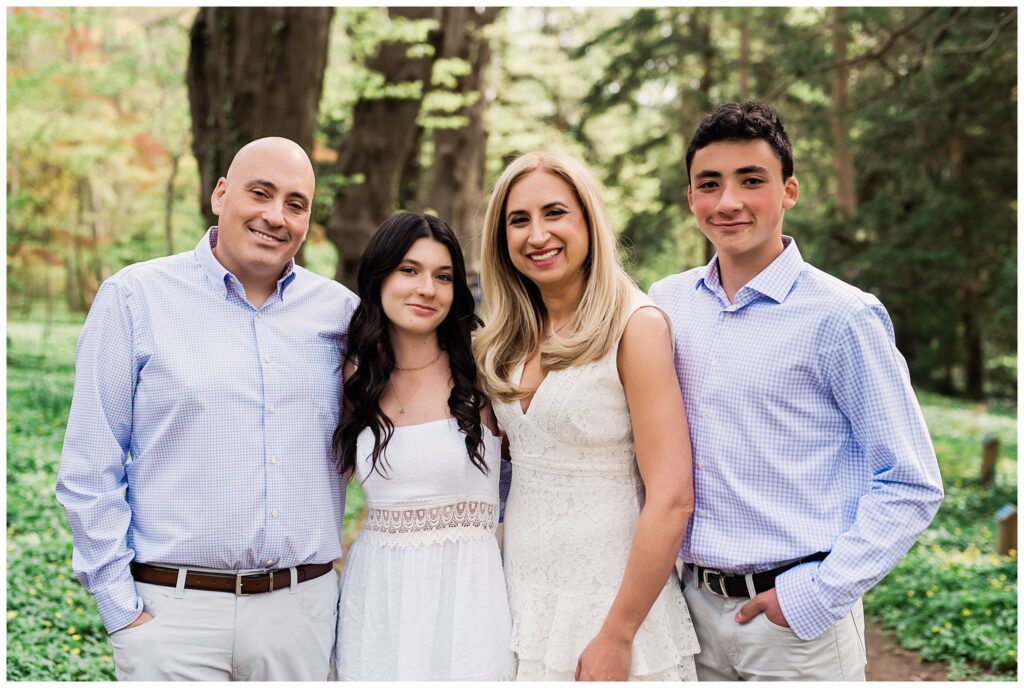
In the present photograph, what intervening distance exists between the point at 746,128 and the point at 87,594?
583cm

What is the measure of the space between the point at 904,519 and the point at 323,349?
2.21 m

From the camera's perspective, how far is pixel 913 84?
1216 cm

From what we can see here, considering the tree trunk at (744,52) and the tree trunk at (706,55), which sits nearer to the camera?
the tree trunk at (744,52)

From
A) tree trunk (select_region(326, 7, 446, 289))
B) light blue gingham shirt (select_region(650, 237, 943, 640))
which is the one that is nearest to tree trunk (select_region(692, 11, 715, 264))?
tree trunk (select_region(326, 7, 446, 289))

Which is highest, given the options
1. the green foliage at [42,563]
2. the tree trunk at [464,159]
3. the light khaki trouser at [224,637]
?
the tree trunk at [464,159]

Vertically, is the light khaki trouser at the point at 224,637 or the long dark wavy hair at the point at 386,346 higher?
the long dark wavy hair at the point at 386,346

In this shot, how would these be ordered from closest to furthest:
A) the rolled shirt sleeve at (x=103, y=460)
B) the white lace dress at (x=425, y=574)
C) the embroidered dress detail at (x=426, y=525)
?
the rolled shirt sleeve at (x=103, y=460)
the white lace dress at (x=425, y=574)
the embroidered dress detail at (x=426, y=525)

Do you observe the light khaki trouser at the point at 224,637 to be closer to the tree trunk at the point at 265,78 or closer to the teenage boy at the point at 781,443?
the teenage boy at the point at 781,443

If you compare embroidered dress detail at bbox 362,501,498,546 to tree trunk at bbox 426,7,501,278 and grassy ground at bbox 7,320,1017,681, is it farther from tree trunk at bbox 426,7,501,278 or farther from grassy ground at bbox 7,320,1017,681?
tree trunk at bbox 426,7,501,278

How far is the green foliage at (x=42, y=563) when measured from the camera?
5.34m

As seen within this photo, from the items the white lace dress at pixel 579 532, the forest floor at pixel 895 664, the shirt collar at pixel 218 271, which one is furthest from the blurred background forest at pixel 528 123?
the forest floor at pixel 895 664

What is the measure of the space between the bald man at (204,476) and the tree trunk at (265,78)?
342 centimetres

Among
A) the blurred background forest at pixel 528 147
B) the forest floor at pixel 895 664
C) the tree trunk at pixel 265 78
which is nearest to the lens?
the forest floor at pixel 895 664

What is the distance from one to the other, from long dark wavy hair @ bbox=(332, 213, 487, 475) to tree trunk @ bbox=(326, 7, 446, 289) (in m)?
6.35
